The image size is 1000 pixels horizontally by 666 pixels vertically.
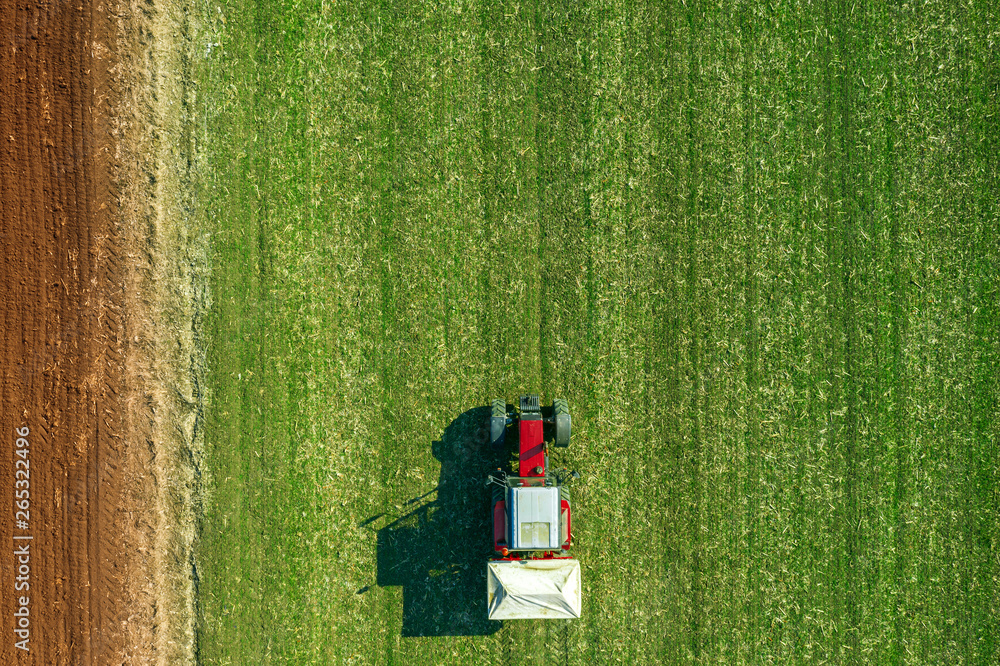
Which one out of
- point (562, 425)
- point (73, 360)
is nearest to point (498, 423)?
point (562, 425)

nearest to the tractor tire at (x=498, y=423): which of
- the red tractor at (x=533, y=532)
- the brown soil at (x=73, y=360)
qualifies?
the red tractor at (x=533, y=532)

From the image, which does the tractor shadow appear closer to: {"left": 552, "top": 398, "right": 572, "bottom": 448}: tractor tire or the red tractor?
the red tractor

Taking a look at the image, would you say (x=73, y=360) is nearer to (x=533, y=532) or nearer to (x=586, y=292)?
(x=533, y=532)

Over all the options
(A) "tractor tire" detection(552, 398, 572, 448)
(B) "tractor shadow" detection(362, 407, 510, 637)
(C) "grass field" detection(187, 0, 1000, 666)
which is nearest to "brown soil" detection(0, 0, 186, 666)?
(C) "grass field" detection(187, 0, 1000, 666)

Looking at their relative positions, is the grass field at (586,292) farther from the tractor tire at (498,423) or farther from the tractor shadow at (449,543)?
the tractor tire at (498,423)

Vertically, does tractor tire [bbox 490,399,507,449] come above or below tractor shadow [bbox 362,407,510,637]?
above

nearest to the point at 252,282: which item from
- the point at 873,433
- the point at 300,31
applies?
the point at 300,31
